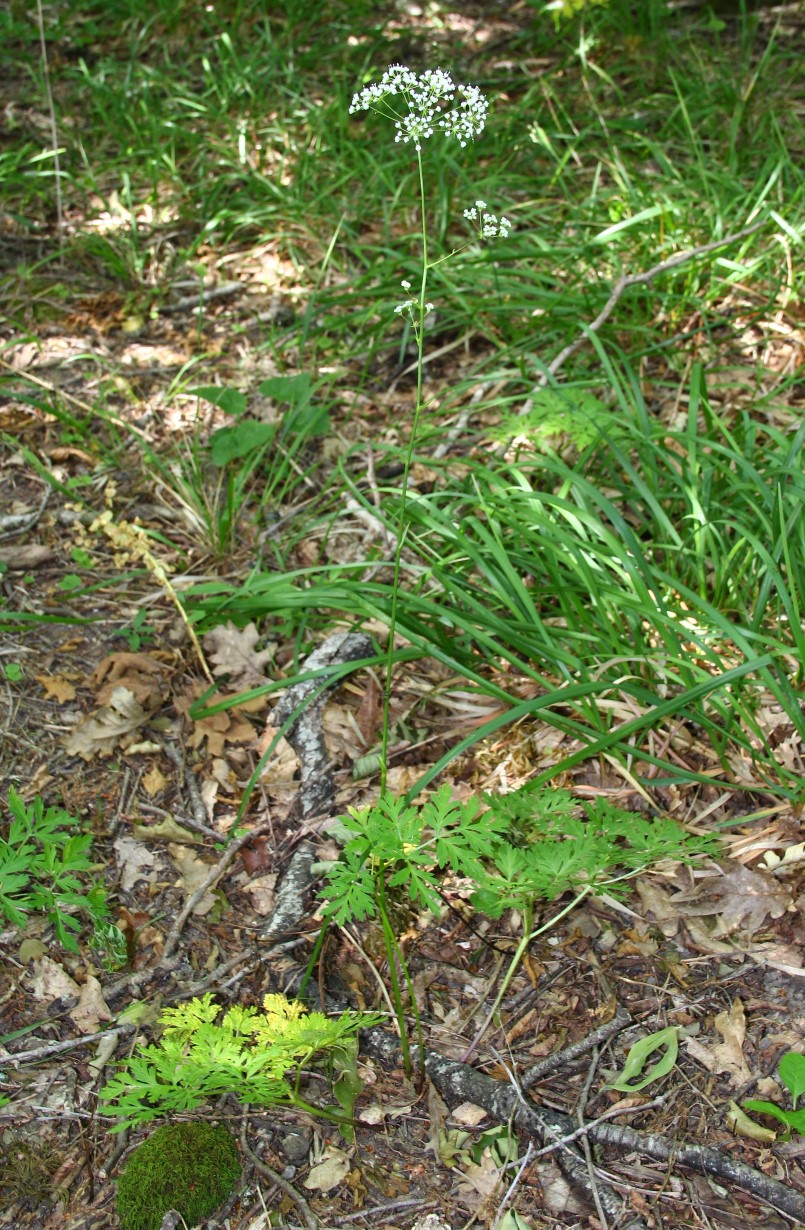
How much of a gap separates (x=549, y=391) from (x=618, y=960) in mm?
1585

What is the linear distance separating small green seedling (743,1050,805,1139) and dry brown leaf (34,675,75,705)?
182 centimetres

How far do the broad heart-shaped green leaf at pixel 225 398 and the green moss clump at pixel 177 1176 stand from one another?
2.15m

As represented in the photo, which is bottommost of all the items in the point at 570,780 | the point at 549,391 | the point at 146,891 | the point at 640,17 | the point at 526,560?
the point at 146,891

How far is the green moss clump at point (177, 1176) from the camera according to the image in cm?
170

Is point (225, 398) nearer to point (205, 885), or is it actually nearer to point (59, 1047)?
point (205, 885)

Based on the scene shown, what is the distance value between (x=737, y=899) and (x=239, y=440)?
194 centimetres

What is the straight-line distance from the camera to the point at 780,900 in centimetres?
213

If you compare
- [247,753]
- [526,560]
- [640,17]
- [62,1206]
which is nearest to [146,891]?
[247,753]

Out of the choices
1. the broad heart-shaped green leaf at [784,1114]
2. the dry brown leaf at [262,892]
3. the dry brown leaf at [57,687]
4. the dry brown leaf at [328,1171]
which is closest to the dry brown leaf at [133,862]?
the dry brown leaf at [262,892]

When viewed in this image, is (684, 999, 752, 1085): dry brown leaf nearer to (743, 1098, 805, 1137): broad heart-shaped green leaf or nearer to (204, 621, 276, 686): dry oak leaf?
(743, 1098, 805, 1137): broad heart-shaped green leaf

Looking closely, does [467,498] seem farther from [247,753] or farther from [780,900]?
[780,900]

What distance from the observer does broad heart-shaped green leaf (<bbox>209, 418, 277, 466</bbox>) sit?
316 cm

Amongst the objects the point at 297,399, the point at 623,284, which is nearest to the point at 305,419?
the point at 297,399

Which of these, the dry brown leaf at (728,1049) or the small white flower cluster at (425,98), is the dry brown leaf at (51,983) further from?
the small white flower cluster at (425,98)
